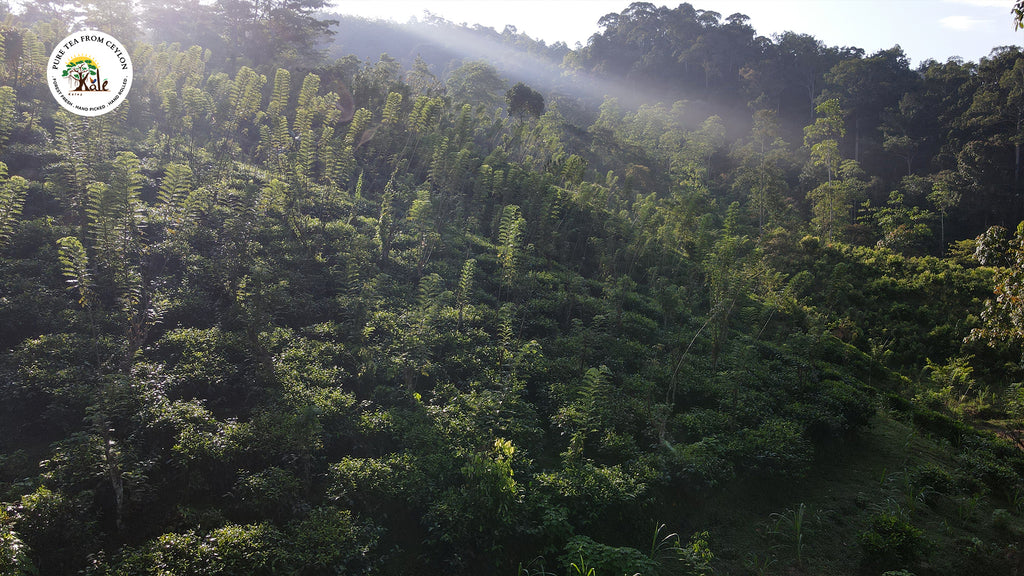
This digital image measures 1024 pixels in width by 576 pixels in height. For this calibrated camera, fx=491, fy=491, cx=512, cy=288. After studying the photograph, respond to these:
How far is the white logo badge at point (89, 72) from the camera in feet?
31.8

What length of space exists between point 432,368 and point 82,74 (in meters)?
9.91

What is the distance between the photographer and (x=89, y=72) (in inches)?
404

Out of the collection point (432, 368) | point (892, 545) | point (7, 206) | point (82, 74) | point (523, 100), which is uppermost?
point (523, 100)

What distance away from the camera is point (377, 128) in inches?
742

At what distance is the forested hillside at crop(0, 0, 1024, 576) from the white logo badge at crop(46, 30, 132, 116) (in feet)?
2.59

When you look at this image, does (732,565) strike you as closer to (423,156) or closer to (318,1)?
(423,156)

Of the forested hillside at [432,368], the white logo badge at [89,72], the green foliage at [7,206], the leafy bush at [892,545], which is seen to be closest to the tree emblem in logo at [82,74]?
the white logo badge at [89,72]

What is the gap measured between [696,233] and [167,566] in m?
19.6

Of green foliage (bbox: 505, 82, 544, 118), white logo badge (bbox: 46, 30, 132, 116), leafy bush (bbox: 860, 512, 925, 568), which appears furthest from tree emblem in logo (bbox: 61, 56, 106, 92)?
green foliage (bbox: 505, 82, 544, 118)

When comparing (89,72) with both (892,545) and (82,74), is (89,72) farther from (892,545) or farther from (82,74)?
(892,545)

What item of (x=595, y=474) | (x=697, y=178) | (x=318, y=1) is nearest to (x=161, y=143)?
(x=595, y=474)

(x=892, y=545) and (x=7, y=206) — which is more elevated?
(x=7, y=206)

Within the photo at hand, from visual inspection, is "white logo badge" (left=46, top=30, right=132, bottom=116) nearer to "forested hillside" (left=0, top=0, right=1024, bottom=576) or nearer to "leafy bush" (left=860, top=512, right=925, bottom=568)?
"forested hillside" (left=0, top=0, right=1024, bottom=576)

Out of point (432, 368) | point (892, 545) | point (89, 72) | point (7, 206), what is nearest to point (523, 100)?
point (89, 72)
